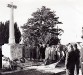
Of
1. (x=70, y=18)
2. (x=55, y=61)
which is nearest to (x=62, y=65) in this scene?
(x=55, y=61)

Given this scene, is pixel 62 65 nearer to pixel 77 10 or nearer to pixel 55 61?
pixel 55 61

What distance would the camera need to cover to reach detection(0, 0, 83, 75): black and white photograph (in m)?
3.92

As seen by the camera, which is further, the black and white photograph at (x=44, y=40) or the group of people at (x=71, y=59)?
the black and white photograph at (x=44, y=40)

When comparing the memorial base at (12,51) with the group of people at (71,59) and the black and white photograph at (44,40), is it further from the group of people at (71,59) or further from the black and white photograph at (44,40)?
the group of people at (71,59)

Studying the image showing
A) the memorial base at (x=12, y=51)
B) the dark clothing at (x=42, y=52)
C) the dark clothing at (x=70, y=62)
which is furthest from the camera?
the dark clothing at (x=42, y=52)

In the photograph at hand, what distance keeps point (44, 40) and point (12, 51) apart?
0.91 m

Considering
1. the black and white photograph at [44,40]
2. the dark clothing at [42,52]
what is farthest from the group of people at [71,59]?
the dark clothing at [42,52]

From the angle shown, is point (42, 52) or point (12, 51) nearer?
point (12, 51)

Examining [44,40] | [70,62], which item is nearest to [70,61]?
[70,62]

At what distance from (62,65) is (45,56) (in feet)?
2.59

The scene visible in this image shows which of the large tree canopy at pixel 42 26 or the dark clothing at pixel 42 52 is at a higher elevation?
the large tree canopy at pixel 42 26

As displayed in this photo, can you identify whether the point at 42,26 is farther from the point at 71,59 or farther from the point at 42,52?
the point at 71,59

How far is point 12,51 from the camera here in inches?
220

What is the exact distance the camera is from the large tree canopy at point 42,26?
5801mm
